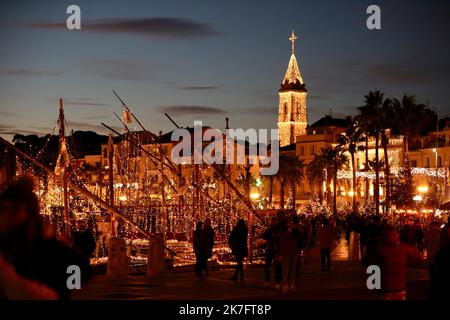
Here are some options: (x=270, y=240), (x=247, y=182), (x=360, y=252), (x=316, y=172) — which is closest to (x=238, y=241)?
(x=270, y=240)

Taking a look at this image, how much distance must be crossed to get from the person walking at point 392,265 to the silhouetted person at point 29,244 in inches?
276

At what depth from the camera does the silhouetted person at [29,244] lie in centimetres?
599

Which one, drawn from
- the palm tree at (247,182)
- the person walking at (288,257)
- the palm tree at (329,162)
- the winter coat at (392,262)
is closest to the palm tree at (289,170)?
the palm tree at (329,162)

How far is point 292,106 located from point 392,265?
524ft

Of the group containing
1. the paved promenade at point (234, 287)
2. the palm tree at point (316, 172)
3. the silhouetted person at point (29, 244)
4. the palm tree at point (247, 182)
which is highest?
the palm tree at point (316, 172)

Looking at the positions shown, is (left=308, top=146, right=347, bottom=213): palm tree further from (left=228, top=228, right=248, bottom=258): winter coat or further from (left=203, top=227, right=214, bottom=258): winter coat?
(left=228, top=228, right=248, bottom=258): winter coat

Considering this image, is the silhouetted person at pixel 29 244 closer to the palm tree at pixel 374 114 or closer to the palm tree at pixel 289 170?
the palm tree at pixel 374 114

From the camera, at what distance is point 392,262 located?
→ 1257cm

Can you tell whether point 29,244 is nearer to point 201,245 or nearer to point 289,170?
point 201,245

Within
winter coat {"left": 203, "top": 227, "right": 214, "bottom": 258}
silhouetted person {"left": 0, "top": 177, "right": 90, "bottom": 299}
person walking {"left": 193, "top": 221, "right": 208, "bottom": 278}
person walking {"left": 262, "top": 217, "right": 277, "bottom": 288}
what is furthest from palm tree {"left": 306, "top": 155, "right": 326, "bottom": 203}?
silhouetted person {"left": 0, "top": 177, "right": 90, "bottom": 299}

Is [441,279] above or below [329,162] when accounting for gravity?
below

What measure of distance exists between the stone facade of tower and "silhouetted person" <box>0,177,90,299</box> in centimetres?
15880
